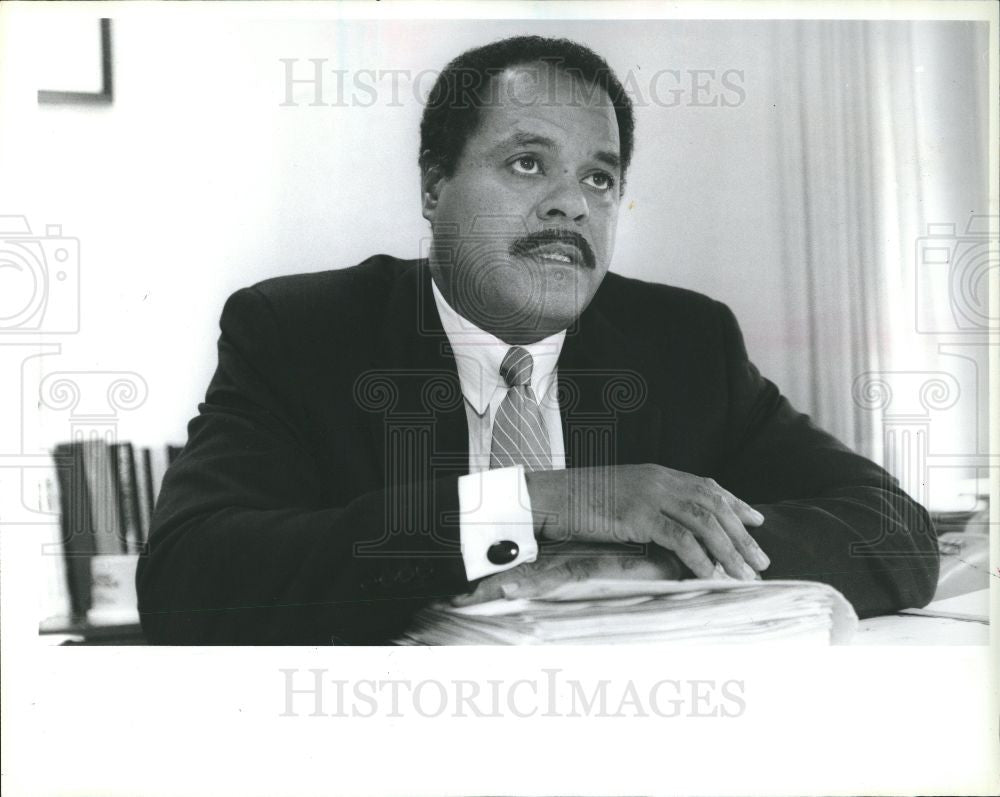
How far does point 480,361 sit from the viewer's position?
5.43 ft

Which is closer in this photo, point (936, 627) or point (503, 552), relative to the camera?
point (503, 552)

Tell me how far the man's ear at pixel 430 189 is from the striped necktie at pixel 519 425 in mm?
278

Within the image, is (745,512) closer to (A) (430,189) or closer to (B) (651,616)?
(B) (651,616)

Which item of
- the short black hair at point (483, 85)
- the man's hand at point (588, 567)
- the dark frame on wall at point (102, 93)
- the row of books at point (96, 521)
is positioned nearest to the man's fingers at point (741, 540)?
the man's hand at point (588, 567)

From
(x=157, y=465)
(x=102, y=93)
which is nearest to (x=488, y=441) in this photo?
(x=157, y=465)

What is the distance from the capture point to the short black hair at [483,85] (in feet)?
5.49

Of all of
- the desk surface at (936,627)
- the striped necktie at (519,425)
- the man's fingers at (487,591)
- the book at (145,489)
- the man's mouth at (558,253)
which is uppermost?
the man's mouth at (558,253)

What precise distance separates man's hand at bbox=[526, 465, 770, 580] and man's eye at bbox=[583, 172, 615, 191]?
482 mm

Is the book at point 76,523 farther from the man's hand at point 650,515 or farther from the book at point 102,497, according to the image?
the man's hand at point 650,515

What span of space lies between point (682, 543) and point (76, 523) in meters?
1.03

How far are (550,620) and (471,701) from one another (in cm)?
21

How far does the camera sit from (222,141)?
1.70 metres

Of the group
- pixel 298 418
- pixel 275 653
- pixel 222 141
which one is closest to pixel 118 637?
pixel 275 653

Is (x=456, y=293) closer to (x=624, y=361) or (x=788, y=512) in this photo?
(x=624, y=361)
